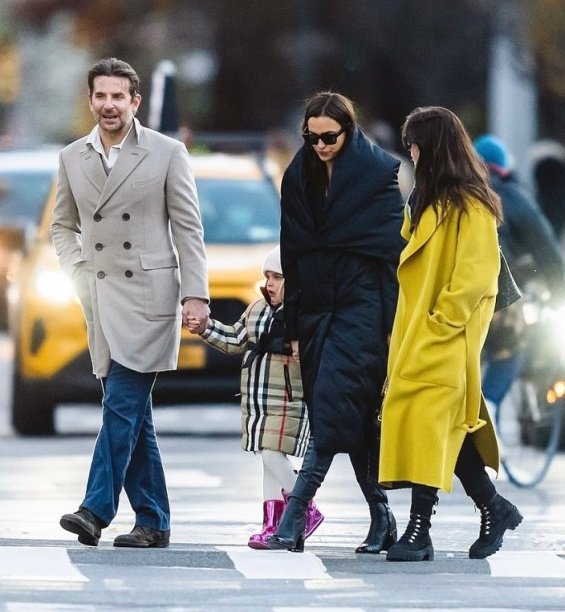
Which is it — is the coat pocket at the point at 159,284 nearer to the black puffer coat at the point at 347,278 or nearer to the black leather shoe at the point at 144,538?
the black puffer coat at the point at 347,278

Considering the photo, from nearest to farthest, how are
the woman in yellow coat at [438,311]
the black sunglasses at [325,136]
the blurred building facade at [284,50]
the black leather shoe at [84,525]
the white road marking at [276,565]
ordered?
the white road marking at [276,565], the woman in yellow coat at [438,311], the black sunglasses at [325,136], the black leather shoe at [84,525], the blurred building facade at [284,50]

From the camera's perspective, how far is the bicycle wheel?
42.4 ft

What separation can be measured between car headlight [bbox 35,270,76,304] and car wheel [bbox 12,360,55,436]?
22.3 inches

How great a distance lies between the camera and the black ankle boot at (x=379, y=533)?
9328 millimetres

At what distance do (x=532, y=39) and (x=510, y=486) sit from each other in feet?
60.4

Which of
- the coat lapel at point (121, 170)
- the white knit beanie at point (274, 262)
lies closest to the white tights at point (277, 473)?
the white knit beanie at point (274, 262)

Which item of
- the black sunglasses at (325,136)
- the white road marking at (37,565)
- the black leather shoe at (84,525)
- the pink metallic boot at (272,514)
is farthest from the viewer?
the pink metallic boot at (272,514)

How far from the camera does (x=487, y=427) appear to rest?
29.9 ft

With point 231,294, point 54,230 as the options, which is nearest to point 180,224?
point 54,230

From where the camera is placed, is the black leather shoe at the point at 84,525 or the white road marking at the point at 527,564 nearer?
the white road marking at the point at 527,564

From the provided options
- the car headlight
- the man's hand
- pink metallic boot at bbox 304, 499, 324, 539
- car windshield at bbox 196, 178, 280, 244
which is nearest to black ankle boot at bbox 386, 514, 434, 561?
pink metallic boot at bbox 304, 499, 324, 539

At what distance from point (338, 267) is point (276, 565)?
1.10m

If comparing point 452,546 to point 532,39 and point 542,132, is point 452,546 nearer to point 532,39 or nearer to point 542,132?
point 532,39

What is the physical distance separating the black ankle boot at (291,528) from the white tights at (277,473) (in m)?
0.30
